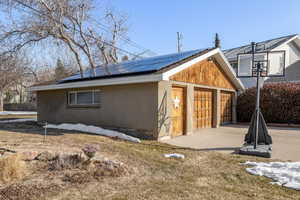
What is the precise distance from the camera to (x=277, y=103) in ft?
40.7

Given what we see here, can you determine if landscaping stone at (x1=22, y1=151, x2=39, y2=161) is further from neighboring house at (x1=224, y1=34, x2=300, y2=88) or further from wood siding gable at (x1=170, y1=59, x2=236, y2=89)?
neighboring house at (x1=224, y1=34, x2=300, y2=88)

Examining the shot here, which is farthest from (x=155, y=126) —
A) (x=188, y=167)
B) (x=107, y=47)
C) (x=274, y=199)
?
(x=107, y=47)

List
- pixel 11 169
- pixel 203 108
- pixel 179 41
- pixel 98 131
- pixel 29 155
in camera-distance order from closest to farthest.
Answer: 1. pixel 11 169
2. pixel 29 155
3. pixel 98 131
4. pixel 203 108
5. pixel 179 41

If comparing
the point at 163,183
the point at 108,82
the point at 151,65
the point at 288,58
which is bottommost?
the point at 163,183

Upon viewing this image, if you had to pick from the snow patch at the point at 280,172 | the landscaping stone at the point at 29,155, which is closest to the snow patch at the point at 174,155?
the snow patch at the point at 280,172

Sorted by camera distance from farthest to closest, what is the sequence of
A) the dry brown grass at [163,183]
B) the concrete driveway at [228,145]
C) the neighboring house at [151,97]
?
the neighboring house at [151,97], the concrete driveway at [228,145], the dry brown grass at [163,183]

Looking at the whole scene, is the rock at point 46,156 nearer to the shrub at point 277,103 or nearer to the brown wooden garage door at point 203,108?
the brown wooden garage door at point 203,108

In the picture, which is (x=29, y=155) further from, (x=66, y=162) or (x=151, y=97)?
(x=151, y=97)

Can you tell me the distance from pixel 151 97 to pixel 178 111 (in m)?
1.59

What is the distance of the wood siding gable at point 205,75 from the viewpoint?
344 inches

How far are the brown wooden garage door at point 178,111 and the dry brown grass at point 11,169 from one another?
5.36 metres

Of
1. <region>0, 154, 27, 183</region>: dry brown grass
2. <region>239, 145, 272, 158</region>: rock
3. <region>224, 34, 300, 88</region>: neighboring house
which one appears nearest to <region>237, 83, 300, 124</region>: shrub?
<region>224, 34, 300, 88</region>: neighboring house

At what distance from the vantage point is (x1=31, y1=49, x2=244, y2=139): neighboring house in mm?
7594

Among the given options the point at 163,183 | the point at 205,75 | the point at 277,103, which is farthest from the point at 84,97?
the point at 277,103
